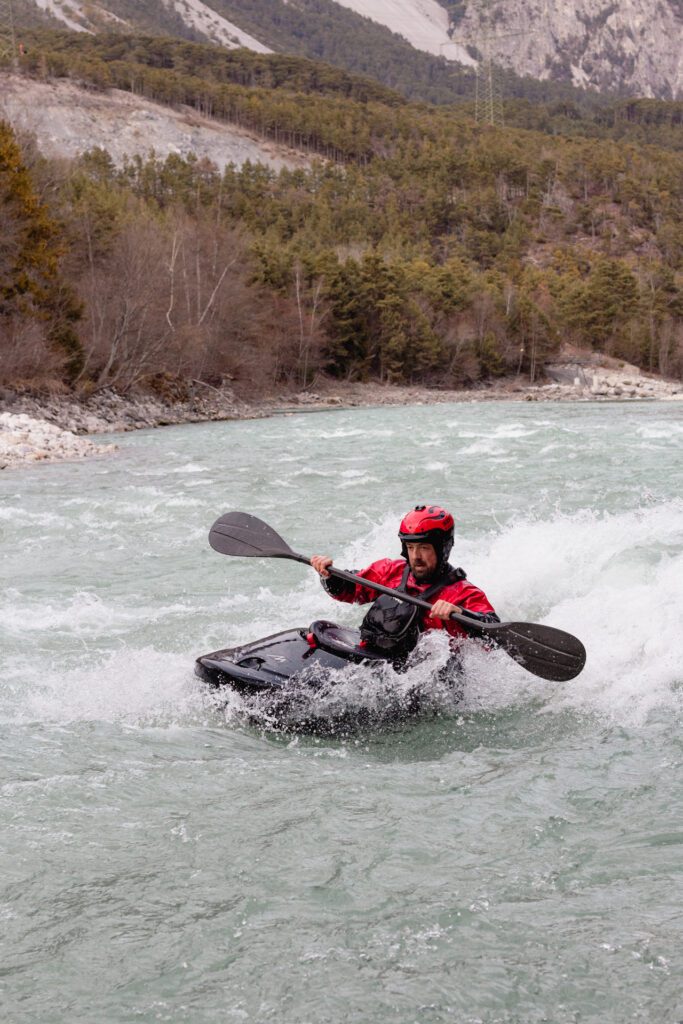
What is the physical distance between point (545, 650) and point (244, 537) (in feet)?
7.60

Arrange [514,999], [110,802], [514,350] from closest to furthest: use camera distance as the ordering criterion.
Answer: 1. [514,999]
2. [110,802]
3. [514,350]

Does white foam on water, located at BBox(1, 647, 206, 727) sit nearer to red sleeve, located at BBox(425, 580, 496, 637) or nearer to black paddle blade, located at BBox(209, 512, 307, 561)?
black paddle blade, located at BBox(209, 512, 307, 561)

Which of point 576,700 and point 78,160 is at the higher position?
point 78,160

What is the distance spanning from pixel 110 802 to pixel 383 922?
151 cm

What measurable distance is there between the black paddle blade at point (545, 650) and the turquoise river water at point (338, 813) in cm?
30

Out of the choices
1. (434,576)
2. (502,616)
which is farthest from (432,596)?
(502,616)

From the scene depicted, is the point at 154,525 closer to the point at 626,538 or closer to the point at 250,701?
the point at 626,538

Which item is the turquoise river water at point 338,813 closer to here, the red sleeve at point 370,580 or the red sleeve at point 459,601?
the red sleeve at point 459,601

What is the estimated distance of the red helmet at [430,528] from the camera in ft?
18.0

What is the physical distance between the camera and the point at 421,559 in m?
5.58

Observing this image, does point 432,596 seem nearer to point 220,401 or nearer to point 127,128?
point 220,401

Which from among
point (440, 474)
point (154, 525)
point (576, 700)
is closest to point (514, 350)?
point (440, 474)

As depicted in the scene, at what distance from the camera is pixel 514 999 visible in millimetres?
3143

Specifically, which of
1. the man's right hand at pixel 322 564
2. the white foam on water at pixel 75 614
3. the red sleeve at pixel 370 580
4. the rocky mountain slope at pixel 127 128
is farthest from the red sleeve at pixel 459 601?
the rocky mountain slope at pixel 127 128
